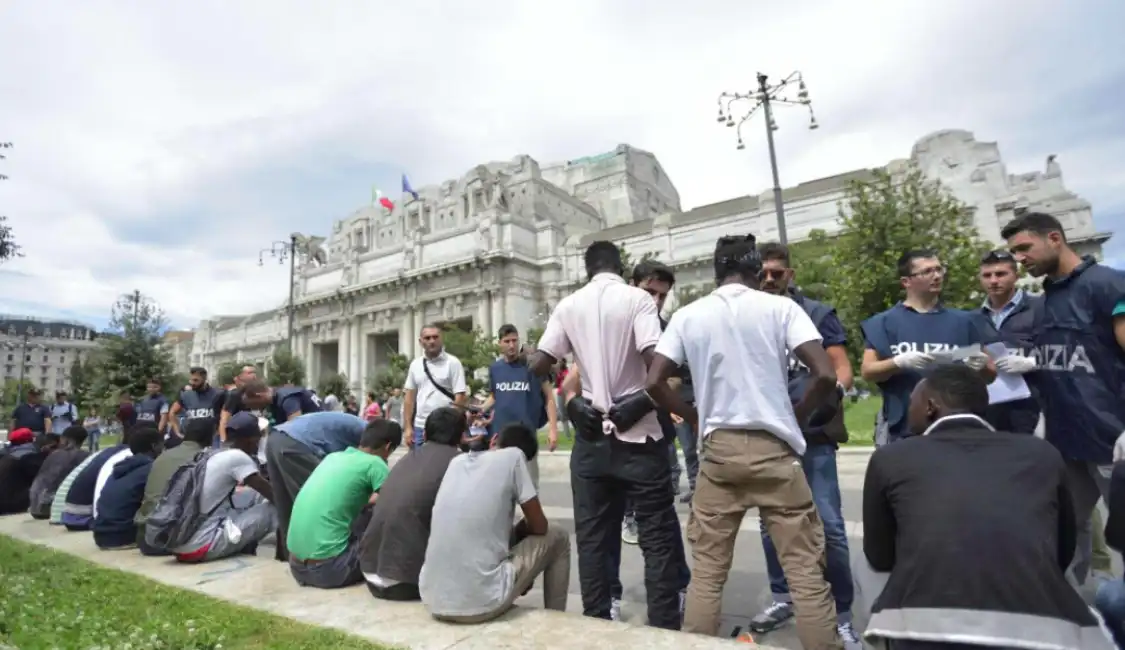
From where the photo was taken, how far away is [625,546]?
18.2ft

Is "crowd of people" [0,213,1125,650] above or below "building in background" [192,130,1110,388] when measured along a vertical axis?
below

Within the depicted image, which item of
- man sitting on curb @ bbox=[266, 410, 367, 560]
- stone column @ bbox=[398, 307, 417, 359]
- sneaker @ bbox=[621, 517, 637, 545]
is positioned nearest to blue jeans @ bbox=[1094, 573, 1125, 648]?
sneaker @ bbox=[621, 517, 637, 545]

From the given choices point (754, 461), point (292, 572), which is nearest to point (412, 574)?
point (292, 572)

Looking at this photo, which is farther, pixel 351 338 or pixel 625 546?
pixel 351 338

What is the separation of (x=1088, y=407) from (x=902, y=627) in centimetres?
227

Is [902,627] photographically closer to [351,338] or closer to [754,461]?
[754,461]

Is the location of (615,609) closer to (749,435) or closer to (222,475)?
(749,435)

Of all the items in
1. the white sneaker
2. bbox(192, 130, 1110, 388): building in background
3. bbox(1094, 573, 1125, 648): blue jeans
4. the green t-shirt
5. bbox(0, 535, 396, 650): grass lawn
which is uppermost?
bbox(192, 130, 1110, 388): building in background

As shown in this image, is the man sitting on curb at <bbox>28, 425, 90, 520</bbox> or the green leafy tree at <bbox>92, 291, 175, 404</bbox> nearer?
the man sitting on curb at <bbox>28, 425, 90, 520</bbox>

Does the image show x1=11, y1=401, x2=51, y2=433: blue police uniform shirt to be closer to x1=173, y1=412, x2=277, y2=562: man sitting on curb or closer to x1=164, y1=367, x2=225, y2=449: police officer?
x1=164, y1=367, x2=225, y2=449: police officer

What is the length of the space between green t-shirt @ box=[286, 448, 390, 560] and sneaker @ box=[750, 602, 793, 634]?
2.58 m

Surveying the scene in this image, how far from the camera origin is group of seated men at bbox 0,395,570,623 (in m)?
3.11

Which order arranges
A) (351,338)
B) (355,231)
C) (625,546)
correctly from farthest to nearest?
1. (355,231)
2. (351,338)
3. (625,546)

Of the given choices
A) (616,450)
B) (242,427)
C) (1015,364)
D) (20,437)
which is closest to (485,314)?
(20,437)
